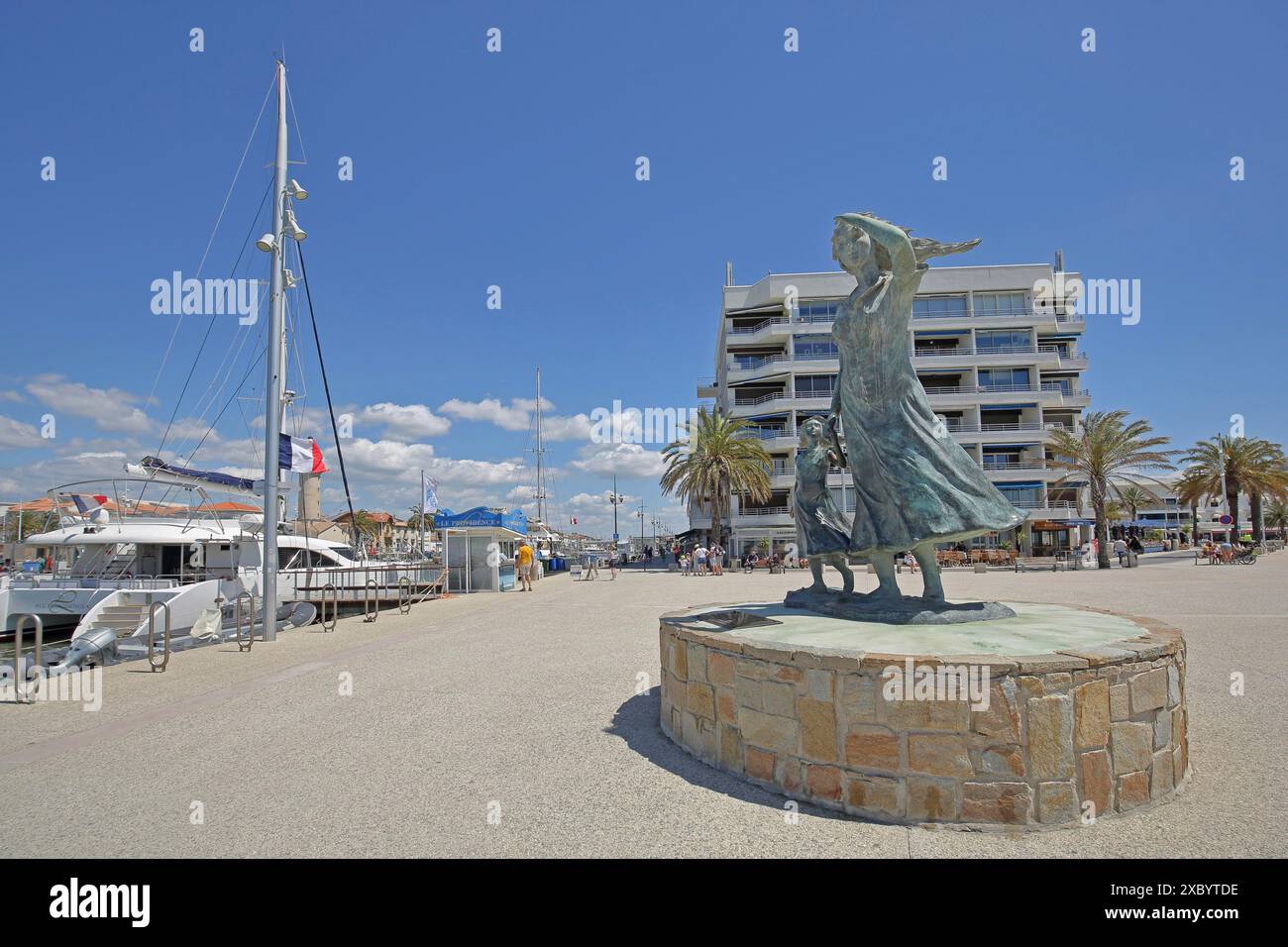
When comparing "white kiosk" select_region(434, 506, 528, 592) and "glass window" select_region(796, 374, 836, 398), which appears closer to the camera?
"white kiosk" select_region(434, 506, 528, 592)

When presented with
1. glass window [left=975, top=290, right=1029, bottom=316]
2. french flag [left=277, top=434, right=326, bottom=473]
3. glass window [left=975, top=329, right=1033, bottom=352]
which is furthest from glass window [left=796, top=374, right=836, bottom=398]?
french flag [left=277, top=434, right=326, bottom=473]

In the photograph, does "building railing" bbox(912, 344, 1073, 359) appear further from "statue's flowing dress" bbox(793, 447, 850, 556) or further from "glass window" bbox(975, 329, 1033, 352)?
"statue's flowing dress" bbox(793, 447, 850, 556)

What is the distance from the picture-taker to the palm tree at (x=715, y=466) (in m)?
37.7

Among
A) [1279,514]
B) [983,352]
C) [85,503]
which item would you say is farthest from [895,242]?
[1279,514]

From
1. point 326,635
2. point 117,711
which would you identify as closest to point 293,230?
point 326,635

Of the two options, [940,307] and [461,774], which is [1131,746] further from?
[940,307]

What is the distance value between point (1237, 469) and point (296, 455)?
50.2 m

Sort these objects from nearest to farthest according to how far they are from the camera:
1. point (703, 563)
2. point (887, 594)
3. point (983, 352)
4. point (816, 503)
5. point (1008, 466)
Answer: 1. point (887, 594)
2. point (816, 503)
3. point (703, 563)
4. point (1008, 466)
5. point (983, 352)

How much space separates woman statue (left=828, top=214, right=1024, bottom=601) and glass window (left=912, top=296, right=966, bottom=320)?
45161 mm

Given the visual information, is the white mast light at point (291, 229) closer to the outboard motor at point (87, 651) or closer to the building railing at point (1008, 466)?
the outboard motor at point (87, 651)

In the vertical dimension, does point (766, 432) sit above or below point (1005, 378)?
below

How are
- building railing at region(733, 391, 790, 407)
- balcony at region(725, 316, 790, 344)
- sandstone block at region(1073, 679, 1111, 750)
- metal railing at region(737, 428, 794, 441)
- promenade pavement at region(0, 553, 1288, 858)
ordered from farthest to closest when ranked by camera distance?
balcony at region(725, 316, 790, 344)
building railing at region(733, 391, 790, 407)
metal railing at region(737, 428, 794, 441)
sandstone block at region(1073, 679, 1111, 750)
promenade pavement at region(0, 553, 1288, 858)

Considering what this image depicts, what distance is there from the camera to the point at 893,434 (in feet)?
19.7

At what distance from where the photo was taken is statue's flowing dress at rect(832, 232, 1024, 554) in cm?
566
